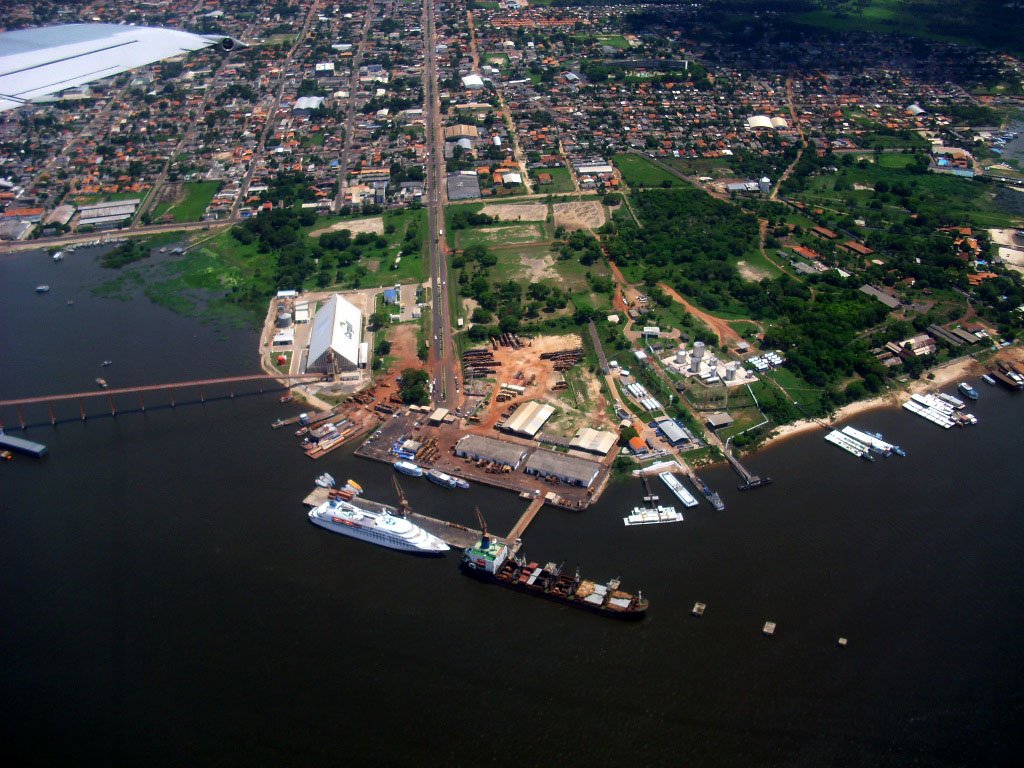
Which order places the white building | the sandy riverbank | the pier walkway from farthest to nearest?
1. the white building
2. the pier walkway
3. the sandy riverbank

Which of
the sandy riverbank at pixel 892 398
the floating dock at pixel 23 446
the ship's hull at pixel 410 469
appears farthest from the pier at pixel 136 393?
the sandy riverbank at pixel 892 398

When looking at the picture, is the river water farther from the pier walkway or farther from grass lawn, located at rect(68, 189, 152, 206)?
grass lawn, located at rect(68, 189, 152, 206)

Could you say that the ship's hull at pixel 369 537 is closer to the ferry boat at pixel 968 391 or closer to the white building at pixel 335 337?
the white building at pixel 335 337

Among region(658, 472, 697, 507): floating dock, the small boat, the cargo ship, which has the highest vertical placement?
region(658, 472, 697, 507): floating dock

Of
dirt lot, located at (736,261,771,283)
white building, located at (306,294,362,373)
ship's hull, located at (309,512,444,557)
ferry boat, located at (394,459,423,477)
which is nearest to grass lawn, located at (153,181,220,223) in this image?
white building, located at (306,294,362,373)

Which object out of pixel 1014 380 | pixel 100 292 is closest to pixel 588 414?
pixel 1014 380
